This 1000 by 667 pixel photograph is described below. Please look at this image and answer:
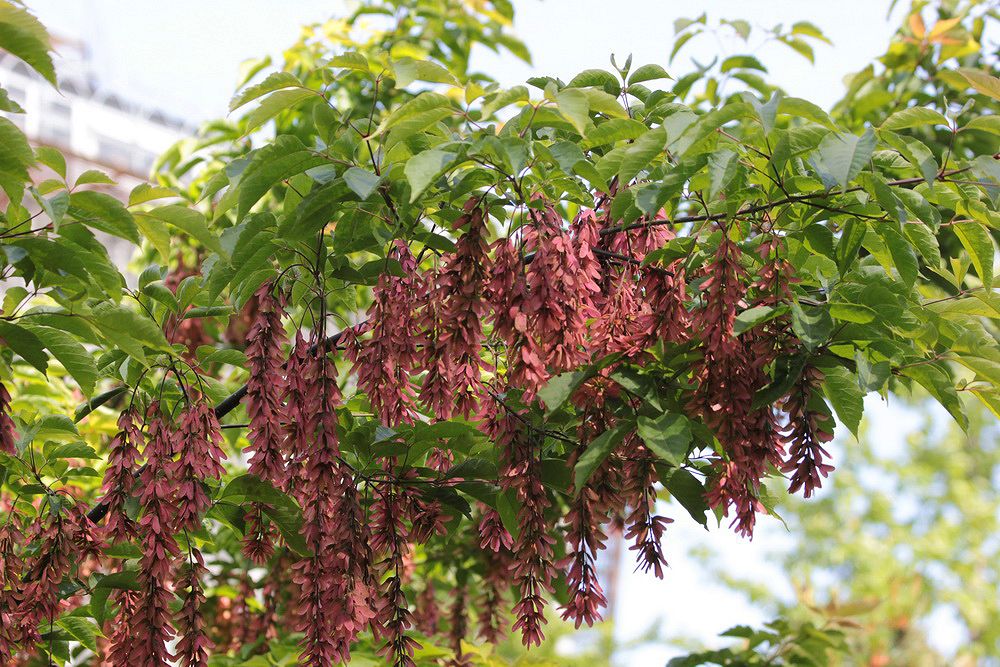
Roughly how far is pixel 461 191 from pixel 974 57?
3.43m

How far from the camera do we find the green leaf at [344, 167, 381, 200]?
160cm

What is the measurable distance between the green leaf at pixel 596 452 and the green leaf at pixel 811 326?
34cm

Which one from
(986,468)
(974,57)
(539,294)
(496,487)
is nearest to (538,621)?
(496,487)

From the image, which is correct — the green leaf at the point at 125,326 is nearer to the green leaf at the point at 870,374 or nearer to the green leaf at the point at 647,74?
the green leaf at the point at 647,74

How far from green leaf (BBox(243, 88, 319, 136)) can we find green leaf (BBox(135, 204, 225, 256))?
205mm

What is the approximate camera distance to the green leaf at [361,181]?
1600mm

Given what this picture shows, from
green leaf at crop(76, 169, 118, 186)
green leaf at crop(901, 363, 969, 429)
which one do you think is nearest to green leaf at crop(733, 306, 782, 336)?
green leaf at crop(901, 363, 969, 429)

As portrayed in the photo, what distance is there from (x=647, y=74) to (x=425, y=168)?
→ 2.42 ft

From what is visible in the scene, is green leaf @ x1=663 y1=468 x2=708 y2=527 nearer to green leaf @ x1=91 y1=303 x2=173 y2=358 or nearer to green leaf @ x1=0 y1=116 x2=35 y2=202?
green leaf @ x1=91 y1=303 x2=173 y2=358

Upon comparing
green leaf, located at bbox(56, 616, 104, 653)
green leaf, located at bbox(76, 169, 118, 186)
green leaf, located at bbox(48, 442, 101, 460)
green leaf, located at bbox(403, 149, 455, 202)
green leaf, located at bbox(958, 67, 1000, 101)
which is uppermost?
green leaf, located at bbox(958, 67, 1000, 101)

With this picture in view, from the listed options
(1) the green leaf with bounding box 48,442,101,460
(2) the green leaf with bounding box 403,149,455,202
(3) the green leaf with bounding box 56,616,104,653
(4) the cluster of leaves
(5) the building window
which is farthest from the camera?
(5) the building window

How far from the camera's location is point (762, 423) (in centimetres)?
179

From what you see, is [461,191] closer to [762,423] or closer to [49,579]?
[762,423]

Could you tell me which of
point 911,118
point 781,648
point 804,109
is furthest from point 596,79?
point 781,648
